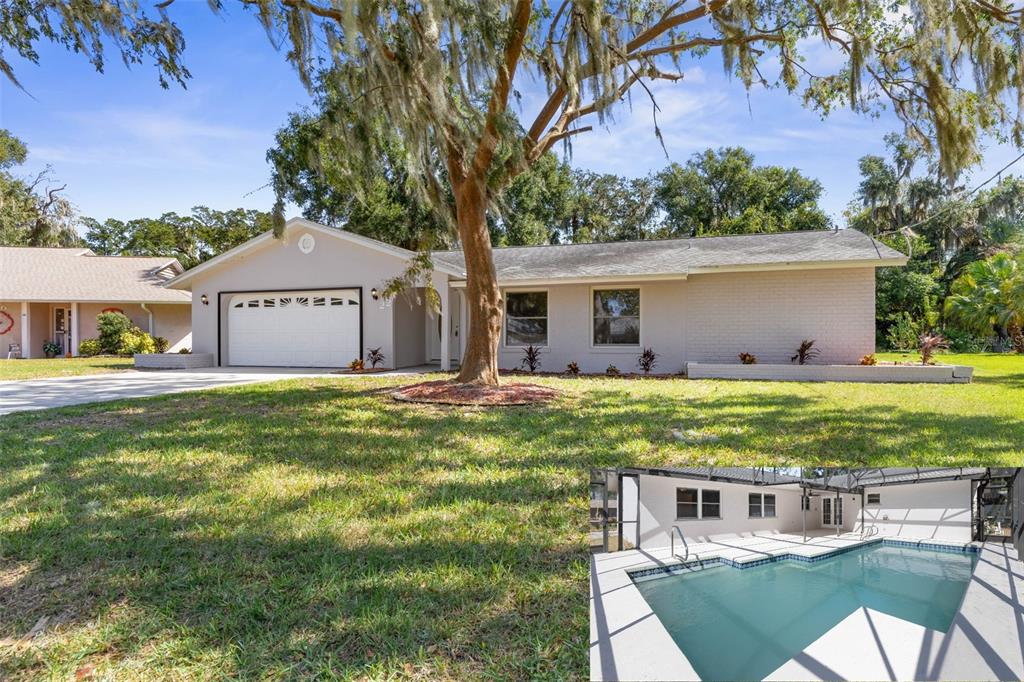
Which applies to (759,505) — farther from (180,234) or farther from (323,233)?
(180,234)

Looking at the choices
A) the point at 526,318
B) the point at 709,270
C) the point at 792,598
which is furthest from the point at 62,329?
Result: the point at 792,598

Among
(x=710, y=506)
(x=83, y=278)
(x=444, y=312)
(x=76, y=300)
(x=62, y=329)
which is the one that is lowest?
(x=710, y=506)

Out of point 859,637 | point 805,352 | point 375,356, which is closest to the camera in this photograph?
point 859,637

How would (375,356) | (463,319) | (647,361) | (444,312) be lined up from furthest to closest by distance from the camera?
(375,356), (463,319), (647,361), (444,312)

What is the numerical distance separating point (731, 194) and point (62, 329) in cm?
2795

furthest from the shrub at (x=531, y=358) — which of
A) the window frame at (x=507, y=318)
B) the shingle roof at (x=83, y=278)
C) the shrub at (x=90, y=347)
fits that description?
the shrub at (x=90, y=347)

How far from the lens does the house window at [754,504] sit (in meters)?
1.45

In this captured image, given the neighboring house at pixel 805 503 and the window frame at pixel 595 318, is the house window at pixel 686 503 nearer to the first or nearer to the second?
the neighboring house at pixel 805 503

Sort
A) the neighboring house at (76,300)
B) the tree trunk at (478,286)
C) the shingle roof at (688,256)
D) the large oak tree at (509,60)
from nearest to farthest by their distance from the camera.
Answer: the large oak tree at (509,60) → the tree trunk at (478,286) → the shingle roof at (688,256) → the neighboring house at (76,300)

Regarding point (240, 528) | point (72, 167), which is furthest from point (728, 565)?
point (72, 167)

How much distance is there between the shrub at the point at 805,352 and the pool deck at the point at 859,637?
12.0m

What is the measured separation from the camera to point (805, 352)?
40.4ft

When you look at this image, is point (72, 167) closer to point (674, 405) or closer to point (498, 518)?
point (498, 518)

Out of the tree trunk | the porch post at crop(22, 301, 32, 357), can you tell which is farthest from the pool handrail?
the porch post at crop(22, 301, 32, 357)
